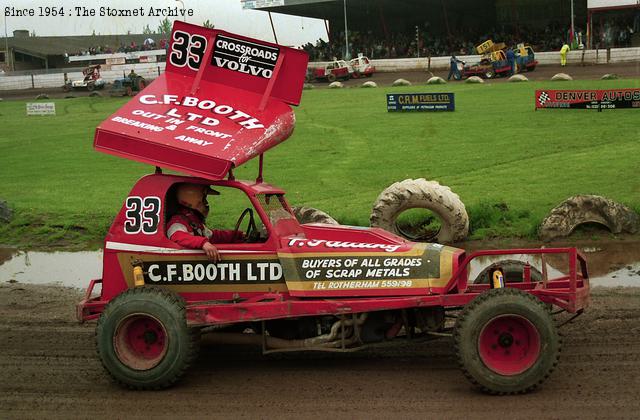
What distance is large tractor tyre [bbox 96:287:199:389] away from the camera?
719cm

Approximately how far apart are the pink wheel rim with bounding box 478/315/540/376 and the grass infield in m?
6.56

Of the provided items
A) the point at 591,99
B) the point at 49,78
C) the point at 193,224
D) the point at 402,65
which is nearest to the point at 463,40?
the point at 402,65

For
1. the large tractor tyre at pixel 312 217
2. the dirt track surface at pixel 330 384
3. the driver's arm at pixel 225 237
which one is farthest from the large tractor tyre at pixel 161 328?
the large tractor tyre at pixel 312 217

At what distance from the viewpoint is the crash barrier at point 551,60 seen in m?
45.5

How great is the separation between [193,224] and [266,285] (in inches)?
35.2

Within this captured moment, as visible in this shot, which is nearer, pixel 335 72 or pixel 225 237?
pixel 225 237

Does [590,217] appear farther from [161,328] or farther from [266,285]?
[161,328]

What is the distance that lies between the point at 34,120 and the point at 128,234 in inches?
1108

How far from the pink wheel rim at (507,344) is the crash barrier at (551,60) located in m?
41.4

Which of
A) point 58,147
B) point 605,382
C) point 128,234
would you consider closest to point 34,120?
point 58,147

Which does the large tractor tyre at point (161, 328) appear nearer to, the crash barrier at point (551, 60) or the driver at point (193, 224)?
the driver at point (193, 224)

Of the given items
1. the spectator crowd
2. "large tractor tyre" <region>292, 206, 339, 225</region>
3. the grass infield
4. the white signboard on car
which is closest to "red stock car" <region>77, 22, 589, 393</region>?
"large tractor tyre" <region>292, 206, 339, 225</region>

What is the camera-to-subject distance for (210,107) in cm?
812

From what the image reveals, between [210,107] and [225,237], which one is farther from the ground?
[210,107]
